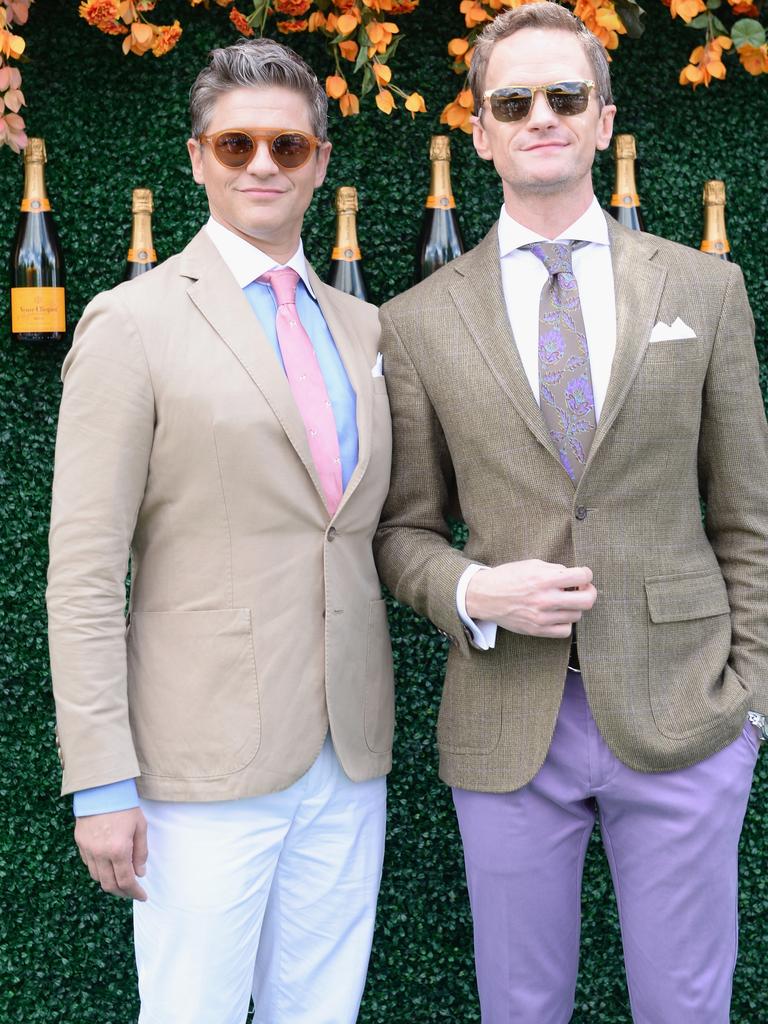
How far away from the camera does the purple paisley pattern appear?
1.72m

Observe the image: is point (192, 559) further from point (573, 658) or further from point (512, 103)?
point (512, 103)

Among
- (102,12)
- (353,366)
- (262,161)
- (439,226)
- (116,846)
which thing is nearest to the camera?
(116,846)

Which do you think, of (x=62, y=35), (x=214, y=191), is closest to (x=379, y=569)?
(x=214, y=191)

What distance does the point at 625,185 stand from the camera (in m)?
2.49

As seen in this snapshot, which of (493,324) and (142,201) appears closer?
(493,324)

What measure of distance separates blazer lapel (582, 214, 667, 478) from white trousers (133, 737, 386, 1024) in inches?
24.9

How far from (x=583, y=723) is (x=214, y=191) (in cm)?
94

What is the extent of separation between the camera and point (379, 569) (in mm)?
1911

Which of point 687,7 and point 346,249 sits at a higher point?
point 687,7

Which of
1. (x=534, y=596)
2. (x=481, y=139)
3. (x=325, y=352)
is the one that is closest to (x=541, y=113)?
(x=481, y=139)

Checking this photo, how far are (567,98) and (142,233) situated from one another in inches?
41.3

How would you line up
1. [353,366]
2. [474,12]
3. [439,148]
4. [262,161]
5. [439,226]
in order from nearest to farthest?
[262,161]
[353,366]
[474,12]
[439,148]
[439,226]

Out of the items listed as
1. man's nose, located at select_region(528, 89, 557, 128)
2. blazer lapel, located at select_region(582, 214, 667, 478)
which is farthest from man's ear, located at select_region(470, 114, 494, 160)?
blazer lapel, located at select_region(582, 214, 667, 478)

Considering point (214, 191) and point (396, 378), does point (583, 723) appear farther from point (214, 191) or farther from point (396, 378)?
point (214, 191)
